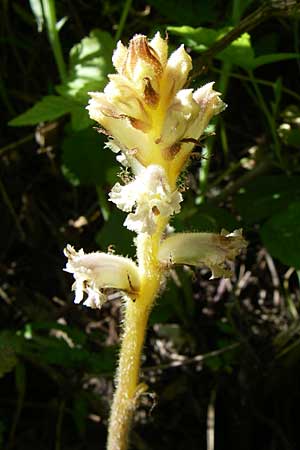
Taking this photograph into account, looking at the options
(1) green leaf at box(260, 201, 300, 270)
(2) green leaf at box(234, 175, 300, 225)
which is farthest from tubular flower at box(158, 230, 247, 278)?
(2) green leaf at box(234, 175, 300, 225)

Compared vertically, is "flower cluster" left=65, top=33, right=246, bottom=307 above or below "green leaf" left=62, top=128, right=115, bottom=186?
below

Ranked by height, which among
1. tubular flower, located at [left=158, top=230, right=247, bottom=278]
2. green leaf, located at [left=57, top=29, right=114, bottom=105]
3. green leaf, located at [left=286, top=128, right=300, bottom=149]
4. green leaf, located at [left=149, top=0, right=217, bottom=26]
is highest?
green leaf, located at [left=149, top=0, right=217, bottom=26]

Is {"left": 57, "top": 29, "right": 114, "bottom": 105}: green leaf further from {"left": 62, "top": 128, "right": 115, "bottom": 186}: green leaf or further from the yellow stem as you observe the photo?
the yellow stem

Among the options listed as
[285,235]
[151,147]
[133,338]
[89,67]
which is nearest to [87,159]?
[89,67]

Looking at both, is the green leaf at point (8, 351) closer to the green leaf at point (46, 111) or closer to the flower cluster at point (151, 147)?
the green leaf at point (46, 111)

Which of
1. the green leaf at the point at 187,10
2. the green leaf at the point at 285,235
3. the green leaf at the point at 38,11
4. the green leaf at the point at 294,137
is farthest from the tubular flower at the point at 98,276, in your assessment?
the green leaf at the point at 38,11

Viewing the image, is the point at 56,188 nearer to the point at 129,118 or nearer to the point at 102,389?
the point at 102,389
